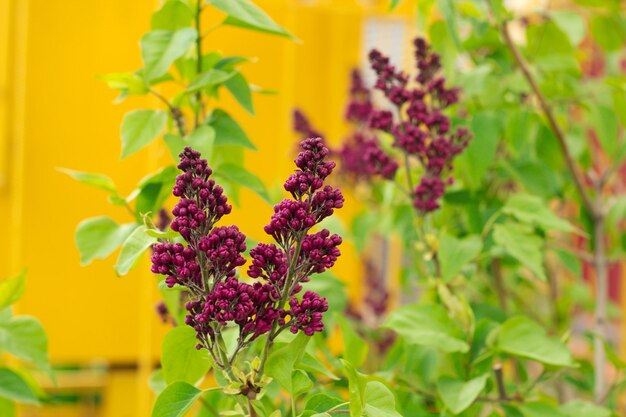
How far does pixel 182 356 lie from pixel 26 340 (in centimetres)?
24

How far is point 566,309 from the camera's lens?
1.19 metres

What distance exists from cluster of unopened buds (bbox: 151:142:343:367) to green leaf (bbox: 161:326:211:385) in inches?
2.7

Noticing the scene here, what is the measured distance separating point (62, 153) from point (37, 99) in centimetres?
11

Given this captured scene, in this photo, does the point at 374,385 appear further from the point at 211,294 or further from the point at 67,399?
the point at 67,399

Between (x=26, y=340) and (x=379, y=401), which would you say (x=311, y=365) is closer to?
(x=379, y=401)

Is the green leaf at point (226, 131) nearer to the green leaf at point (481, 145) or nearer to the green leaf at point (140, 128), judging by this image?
the green leaf at point (140, 128)

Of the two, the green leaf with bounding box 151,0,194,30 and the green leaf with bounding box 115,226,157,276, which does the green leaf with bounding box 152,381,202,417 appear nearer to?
the green leaf with bounding box 115,226,157,276

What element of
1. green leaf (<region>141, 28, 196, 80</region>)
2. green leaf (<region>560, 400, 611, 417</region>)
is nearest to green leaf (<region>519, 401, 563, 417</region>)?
green leaf (<region>560, 400, 611, 417</region>)

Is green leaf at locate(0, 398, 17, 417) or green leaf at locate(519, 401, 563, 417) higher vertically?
green leaf at locate(519, 401, 563, 417)

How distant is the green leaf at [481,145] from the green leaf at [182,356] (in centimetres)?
35

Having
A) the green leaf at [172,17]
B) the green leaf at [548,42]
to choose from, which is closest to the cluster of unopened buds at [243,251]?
the green leaf at [172,17]

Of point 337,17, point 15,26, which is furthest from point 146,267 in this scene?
point 337,17

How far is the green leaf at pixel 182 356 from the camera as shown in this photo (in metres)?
0.51

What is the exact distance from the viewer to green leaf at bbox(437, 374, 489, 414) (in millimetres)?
601
